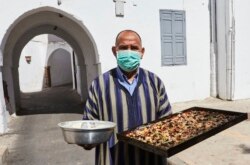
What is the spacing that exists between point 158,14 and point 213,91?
3167 millimetres

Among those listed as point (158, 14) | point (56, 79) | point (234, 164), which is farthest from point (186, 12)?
point (56, 79)

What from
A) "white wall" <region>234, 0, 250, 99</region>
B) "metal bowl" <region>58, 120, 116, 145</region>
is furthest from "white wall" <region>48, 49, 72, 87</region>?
"metal bowl" <region>58, 120, 116, 145</region>

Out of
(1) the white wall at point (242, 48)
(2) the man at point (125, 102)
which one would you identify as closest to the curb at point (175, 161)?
(2) the man at point (125, 102)

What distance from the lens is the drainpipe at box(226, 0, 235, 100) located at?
29.1 feet

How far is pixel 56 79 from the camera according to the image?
2214cm

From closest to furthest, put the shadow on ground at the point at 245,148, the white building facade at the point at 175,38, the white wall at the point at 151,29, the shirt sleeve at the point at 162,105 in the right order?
1. the shirt sleeve at the point at 162,105
2. the shadow on ground at the point at 245,148
3. the white wall at the point at 151,29
4. the white building facade at the point at 175,38

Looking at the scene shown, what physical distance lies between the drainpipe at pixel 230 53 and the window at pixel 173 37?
138 cm

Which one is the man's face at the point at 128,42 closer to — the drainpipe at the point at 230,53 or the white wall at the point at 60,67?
the drainpipe at the point at 230,53

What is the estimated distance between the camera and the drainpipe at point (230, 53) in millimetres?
8875

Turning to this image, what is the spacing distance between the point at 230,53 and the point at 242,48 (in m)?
0.47

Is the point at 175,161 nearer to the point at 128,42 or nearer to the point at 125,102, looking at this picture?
the point at 125,102

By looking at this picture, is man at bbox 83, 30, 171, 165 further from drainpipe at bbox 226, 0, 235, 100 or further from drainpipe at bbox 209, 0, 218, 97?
drainpipe at bbox 209, 0, 218, 97

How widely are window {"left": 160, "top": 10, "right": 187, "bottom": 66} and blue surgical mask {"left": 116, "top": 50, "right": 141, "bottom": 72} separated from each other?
6.39 m

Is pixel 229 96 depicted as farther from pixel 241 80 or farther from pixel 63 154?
pixel 63 154
